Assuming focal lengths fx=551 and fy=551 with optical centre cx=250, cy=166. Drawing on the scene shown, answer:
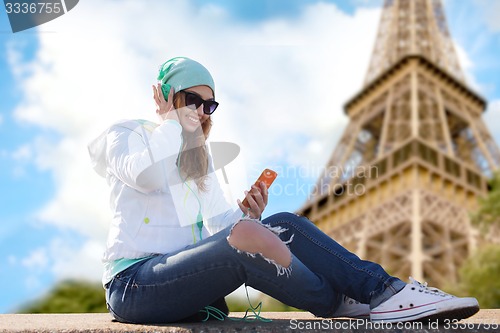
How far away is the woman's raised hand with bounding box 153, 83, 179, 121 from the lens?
2.29m

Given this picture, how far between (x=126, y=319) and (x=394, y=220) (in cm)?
1577

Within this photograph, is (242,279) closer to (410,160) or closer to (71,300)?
(71,300)

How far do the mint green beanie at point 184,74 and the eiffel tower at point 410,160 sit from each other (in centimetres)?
1366

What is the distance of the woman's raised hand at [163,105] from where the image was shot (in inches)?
90.1

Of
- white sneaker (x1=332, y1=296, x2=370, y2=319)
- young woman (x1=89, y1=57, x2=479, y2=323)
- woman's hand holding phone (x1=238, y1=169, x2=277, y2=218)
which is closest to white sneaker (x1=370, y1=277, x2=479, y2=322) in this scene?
young woman (x1=89, y1=57, x2=479, y2=323)

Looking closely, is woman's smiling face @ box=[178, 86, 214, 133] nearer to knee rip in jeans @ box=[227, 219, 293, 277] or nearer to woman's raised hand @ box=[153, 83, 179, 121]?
woman's raised hand @ box=[153, 83, 179, 121]

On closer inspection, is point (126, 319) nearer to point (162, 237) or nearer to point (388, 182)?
point (162, 237)

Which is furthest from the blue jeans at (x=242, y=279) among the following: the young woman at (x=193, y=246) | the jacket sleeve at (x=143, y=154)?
the jacket sleeve at (x=143, y=154)

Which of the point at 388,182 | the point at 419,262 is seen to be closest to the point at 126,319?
the point at 419,262

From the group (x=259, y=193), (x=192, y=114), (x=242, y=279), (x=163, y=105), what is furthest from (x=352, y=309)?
(x=163, y=105)

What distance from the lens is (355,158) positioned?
72.6 ft

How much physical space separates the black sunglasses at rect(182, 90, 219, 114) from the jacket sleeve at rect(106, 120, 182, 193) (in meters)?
0.15

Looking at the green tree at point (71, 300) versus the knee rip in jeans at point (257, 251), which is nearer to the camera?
the knee rip in jeans at point (257, 251)

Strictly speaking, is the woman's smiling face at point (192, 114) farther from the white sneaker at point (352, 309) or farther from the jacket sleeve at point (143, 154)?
the white sneaker at point (352, 309)
